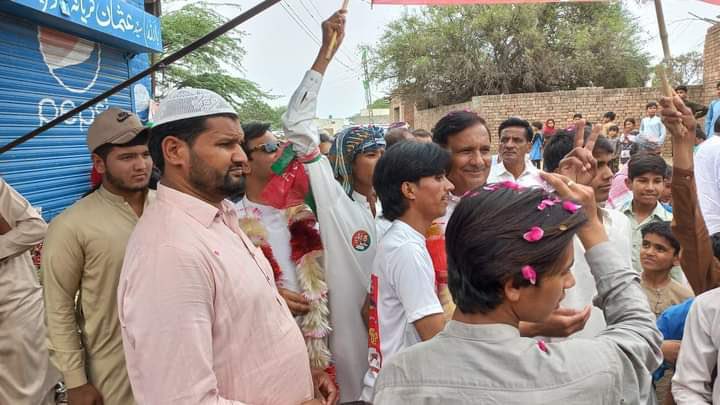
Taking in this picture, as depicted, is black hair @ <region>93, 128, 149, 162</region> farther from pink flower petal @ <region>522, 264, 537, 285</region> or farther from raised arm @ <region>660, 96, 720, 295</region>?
raised arm @ <region>660, 96, 720, 295</region>

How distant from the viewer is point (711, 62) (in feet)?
51.3

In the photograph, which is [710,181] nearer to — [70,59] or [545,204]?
[545,204]

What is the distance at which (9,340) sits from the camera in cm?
295

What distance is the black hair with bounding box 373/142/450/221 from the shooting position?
2.10 metres

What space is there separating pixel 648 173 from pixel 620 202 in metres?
0.83

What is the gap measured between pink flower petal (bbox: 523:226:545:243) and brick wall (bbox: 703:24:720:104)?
17.0 meters

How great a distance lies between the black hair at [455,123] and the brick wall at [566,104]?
17.1 metres

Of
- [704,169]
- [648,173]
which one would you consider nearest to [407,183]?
[648,173]

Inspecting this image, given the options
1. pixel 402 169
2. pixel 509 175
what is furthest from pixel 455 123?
pixel 509 175

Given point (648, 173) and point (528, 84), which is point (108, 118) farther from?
point (528, 84)

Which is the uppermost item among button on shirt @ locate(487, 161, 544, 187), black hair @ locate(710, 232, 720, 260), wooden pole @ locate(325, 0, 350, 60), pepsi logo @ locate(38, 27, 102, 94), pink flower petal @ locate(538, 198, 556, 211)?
pepsi logo @ locate(38, 27, 102, 94)

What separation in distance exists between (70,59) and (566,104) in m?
18.1

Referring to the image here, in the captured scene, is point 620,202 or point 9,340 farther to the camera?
point 620,202

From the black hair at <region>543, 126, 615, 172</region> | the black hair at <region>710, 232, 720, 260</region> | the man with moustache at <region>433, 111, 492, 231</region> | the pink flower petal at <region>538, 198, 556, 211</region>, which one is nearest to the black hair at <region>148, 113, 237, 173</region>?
the pink flower petal at <region>538, 198, 556, 211</region>
